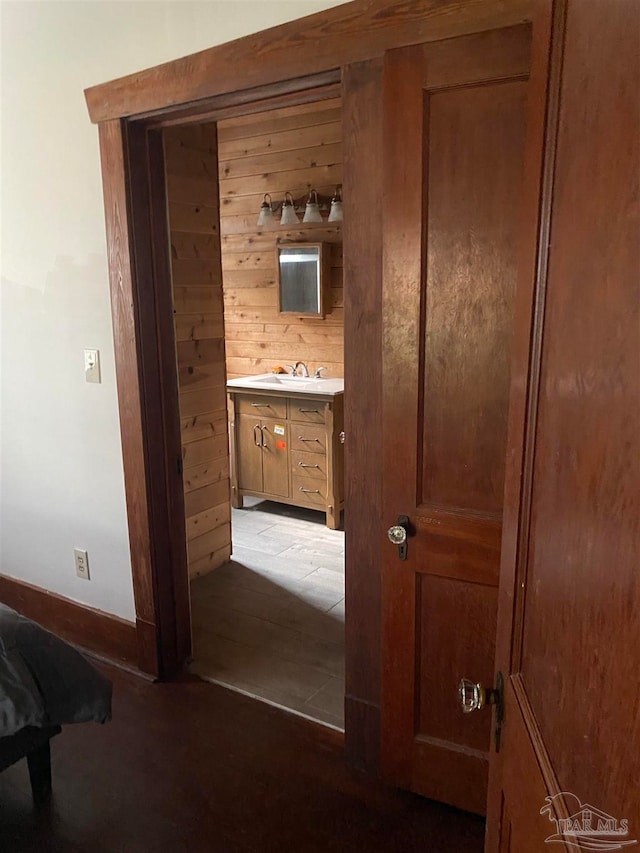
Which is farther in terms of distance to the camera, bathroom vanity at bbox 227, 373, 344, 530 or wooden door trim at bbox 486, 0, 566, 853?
bathroom vanity at bbox 227, 373, 344, 530

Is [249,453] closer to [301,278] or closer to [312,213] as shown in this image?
[301,278]

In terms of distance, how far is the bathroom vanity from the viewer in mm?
3890

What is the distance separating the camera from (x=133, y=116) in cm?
206

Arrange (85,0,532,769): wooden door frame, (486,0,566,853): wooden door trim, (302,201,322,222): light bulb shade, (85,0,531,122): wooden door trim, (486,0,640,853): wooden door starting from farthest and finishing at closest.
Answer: (302,201,322,222): light bulb shade → (85,0,532,769): wooden door frame → (85,0,531,122): wooden door trim → (486,0,566,853): wooden door trim → (486,0,640,853): wooden door

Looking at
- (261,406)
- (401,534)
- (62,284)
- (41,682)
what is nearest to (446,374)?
(401,534)

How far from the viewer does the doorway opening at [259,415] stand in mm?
2727

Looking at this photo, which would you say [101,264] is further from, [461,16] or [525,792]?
[525,792]

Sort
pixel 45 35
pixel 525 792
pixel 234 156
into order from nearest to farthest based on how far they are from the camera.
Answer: pixel 525 792 → pixel 45 35 → pixel 234 156

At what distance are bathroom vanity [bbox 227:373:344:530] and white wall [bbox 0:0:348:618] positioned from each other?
1630 mm

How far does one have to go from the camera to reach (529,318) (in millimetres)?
801

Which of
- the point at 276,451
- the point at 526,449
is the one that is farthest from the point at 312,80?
the point at 276,451

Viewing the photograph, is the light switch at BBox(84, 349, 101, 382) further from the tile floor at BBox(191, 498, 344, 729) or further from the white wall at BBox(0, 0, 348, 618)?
the tile floor at BBox(191, 498, 344, 729)

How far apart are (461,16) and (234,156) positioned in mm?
3286

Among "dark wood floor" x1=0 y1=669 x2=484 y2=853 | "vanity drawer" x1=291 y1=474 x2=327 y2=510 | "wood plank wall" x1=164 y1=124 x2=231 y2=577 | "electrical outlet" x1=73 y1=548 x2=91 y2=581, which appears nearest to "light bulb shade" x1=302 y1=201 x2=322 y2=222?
"wood plank wall" x1=164 y1=124 x2=231 y2=577
